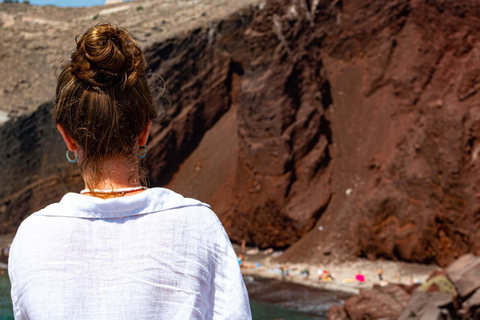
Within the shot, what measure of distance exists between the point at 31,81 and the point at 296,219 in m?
23.2

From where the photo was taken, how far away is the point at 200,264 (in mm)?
1383

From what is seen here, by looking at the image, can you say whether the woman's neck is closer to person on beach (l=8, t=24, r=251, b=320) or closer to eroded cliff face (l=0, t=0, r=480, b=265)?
person on beach (l=8, t=24, r=251, b=320)

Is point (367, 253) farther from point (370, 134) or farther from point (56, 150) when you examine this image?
point (56, 150)

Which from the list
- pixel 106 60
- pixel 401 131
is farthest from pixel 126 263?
pixel 401 131

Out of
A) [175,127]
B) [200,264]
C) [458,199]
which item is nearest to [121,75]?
[200,264]

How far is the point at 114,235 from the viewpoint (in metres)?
1.34

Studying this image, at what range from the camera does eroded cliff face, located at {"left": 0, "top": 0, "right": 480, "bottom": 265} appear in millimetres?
18172

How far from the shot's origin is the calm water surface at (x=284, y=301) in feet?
50.9

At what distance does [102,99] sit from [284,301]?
16302 mm

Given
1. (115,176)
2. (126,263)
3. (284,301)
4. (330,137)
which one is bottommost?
(284,301)

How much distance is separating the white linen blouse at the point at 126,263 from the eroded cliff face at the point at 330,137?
1583 cm

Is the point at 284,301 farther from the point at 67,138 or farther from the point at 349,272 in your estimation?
the point at 67,138

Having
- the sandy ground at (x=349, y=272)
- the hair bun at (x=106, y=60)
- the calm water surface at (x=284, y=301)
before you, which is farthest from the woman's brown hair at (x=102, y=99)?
the sandy ground at (x=349, y=272)

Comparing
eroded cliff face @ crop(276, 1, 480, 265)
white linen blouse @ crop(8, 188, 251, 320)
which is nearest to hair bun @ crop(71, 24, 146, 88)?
white linen blouse @ crop(8, 188, 251, 320)
